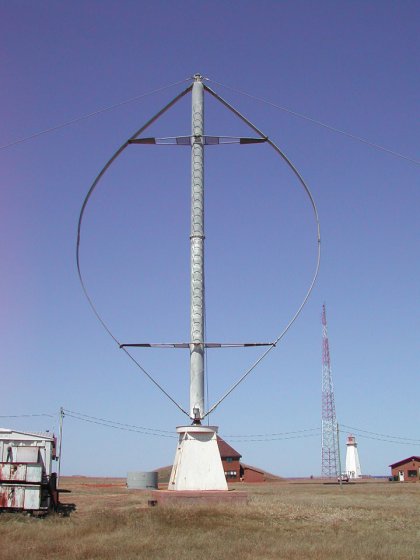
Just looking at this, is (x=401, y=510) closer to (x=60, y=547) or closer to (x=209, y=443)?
(x=209, y=443)

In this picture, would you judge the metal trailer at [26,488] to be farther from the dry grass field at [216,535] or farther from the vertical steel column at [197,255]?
the vertical steel column at [197,255]

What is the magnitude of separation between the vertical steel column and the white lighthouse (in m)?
117

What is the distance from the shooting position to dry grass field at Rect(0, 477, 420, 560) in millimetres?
22594

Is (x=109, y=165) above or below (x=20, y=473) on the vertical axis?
above

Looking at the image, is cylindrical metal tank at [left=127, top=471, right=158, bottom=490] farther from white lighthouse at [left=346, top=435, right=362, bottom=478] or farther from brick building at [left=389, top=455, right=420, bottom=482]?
white lighthouse at [left=346, top=435, right=362, bottom=478]

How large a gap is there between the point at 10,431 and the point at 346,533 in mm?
27789

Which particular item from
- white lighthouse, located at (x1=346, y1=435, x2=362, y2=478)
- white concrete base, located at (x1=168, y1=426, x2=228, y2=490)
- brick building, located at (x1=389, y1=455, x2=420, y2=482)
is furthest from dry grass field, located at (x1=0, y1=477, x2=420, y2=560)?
white lighthouse, located at (x1=346, y1=435, x2=362, y2=478)

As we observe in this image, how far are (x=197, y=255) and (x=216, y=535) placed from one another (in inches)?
802

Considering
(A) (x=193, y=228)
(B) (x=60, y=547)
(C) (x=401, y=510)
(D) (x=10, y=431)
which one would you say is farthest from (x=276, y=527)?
(D) (x=10, y=431)

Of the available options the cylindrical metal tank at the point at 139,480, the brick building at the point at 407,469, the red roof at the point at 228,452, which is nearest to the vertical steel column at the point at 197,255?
the cylindrical metal tank at the point at 139,480

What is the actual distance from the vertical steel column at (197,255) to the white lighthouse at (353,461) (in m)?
117

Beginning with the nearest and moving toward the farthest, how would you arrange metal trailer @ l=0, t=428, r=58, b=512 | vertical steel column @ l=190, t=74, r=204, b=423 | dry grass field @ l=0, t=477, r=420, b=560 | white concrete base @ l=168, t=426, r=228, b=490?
dry grass field @ l=0, t=477, r=420, b=560, metal trailer @ l=0, t=428, r=58, b=512, white concrete base @ l=168, t=426, r=228, b=490, vertical steel column @ l=190, t=74, r=204, b=423

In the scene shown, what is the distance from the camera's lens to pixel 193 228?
4331cm

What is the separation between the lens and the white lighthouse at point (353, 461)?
14800cm
